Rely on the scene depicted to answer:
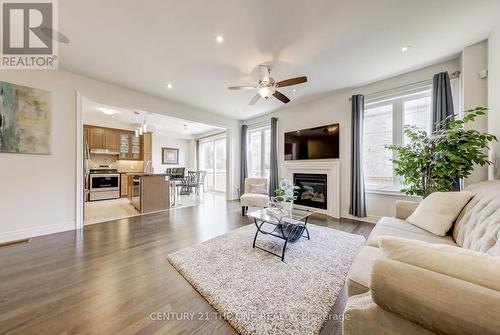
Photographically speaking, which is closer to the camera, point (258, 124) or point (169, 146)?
point (258, 124)

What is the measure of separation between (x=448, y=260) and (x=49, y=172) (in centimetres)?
464

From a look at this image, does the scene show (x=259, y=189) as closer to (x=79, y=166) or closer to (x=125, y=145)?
(x=79, y=166)

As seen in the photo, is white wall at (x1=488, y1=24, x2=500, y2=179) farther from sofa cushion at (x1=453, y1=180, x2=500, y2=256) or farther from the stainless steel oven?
the stainless steel oven

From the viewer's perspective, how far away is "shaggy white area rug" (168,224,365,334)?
132 centimetres

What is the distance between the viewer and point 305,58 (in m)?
2.70

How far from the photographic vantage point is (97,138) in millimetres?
5926

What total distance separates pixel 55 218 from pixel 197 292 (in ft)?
10.2

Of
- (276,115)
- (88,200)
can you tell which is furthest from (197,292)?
(88,200)

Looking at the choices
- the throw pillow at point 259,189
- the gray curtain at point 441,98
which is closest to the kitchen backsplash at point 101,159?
the throw pillow at point 259,189

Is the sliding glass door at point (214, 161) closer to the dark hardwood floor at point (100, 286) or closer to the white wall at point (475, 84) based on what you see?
the dark hardwood floor at point (100, 286)

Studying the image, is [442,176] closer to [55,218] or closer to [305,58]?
[305,58]

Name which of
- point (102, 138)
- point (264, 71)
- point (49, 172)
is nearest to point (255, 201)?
point (264, 71)

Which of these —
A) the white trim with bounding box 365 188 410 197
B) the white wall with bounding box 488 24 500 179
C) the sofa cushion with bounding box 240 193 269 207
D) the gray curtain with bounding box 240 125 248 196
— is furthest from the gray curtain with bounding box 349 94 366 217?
the gray curtain with bounding box 240 125 248 196

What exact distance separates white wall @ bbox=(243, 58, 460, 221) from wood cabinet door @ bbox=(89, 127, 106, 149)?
576 centimetres
